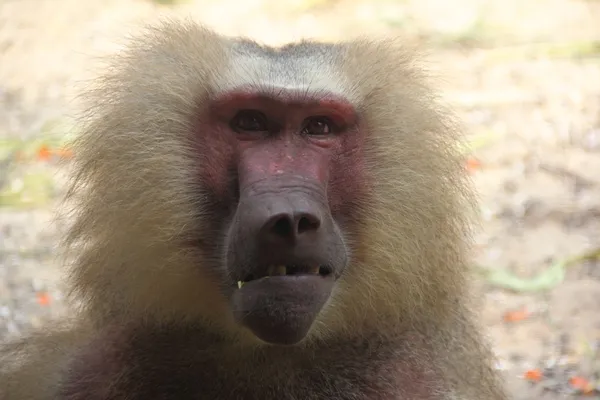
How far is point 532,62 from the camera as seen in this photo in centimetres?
752

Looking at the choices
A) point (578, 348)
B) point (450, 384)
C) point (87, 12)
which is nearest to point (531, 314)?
point (578, 348)

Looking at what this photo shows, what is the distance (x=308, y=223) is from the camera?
272 centimetres

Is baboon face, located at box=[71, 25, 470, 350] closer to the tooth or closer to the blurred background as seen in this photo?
the tooth

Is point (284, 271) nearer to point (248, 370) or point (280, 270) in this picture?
point (280, 270)

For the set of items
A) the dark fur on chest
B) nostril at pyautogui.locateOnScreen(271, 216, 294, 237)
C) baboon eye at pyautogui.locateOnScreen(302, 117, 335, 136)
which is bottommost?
the dark fur on chest

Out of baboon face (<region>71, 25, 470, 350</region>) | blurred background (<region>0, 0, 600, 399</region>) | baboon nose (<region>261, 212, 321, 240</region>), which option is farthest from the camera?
blurred background (<region>0, 0, 600, 399</region>)

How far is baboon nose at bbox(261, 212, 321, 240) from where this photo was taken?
266 centimetres

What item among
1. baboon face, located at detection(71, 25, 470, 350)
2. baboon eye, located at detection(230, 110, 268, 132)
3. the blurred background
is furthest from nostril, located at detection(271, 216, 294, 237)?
the blurred background

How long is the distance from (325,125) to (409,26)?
5360 millimetres

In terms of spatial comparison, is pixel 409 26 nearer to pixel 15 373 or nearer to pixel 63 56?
pixel 63 56

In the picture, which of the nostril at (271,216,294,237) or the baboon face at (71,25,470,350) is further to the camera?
the baboon face at (71,25,470,350)

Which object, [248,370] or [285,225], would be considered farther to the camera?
[248,370]

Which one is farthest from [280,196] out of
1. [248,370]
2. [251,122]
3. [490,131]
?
[490,131]

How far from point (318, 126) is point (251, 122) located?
0.67ft
